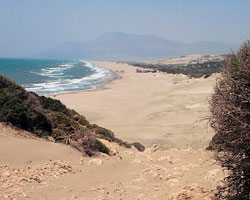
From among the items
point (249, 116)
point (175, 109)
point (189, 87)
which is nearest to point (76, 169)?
point (249, 116)

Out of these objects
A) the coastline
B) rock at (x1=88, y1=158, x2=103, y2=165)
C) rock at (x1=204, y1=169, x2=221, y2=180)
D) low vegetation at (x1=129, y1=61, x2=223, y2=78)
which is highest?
low vegetation at (x1=129, y1=61, x2=223, y2=78)

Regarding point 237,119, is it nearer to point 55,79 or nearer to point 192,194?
point 192,194

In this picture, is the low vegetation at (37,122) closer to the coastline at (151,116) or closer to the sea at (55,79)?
the coastline at (151,116)

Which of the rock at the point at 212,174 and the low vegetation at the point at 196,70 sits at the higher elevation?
the low vegetation at the point at 196,70

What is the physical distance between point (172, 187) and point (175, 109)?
20.0 meters

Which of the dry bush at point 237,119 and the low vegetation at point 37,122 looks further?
the low vegetation at point 37,122

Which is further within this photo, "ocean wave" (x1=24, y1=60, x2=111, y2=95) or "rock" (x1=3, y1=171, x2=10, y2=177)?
"ocean wave" (x1=24, y1=60, x2=111, y2=95)

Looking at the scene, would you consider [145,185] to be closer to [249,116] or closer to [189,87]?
[249,116]

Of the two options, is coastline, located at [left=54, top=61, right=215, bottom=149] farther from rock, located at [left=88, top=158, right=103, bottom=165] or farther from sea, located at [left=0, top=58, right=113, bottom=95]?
sea, located at [left=0, top=58, right=113, bottom=95]

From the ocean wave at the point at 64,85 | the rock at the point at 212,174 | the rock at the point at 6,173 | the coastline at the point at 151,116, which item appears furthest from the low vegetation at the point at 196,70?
the rock at the point at 6,173

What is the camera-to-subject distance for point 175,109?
88.0 feet

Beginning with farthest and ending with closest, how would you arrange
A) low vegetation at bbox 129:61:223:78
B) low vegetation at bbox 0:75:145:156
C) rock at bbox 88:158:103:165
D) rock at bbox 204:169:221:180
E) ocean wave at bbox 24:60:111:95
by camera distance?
low vegetation at bbox 129:61:223:78
ocean wave at bbox 24:60:111:95
low vegetation at bbox 0:75:145:156
rock at bbox 88:158:103:165
rock at bbox 204:169:221:180

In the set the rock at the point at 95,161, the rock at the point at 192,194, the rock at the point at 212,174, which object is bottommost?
the rock at the point at 95,161

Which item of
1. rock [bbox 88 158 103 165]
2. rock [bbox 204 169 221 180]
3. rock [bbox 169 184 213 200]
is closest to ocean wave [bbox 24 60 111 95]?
rock [bbox 88 158 103 165]
